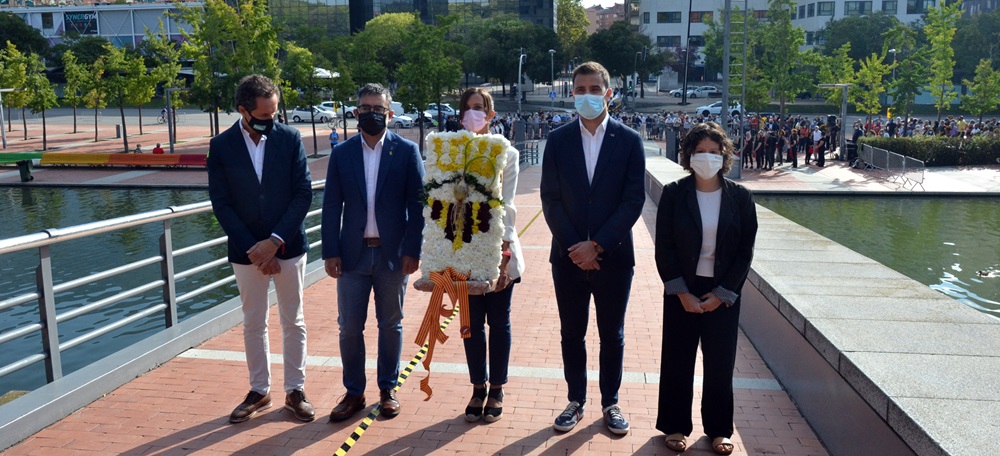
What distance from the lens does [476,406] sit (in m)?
4.84

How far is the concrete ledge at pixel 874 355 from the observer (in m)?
3.51

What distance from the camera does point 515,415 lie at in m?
4.93

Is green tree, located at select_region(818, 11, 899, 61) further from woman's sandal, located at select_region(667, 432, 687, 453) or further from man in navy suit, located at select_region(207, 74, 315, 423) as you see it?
man in navy suit, located at select_region(207, 74, 315, 423)

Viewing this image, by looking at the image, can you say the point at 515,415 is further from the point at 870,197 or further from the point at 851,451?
the point at 870,197

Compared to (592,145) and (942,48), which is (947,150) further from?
(592,145)

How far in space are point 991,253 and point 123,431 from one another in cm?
1409

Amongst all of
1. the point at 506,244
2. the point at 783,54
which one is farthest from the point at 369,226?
the point at 783,54

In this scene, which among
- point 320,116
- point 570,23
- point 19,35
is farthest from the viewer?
point 570,23

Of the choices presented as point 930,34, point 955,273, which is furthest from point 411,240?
point 930,34

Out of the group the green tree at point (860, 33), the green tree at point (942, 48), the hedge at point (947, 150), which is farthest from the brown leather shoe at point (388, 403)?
the green tree at point (860, 33)

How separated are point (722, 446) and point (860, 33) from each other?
84.4m

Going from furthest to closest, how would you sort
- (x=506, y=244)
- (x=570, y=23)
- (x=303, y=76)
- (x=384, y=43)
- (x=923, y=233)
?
(x=570, y=23)
(x=384, y=43)
(x=303, y=76)
(x=923, y=233)
(x=506, y=244)

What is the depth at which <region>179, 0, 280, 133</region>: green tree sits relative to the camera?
1305 inches

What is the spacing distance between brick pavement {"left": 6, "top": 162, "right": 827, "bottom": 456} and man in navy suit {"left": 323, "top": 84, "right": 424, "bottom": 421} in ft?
1.15
